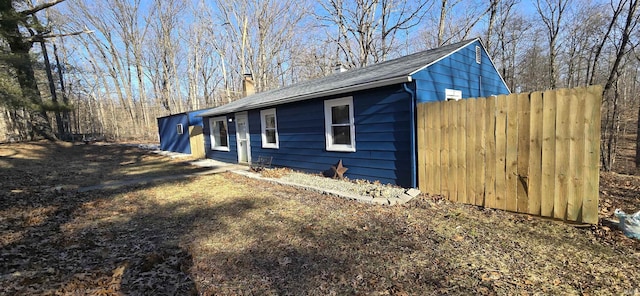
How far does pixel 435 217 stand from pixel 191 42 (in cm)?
3097

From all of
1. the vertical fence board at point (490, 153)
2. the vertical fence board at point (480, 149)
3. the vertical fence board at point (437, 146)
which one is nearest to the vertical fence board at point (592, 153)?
the vertical fence board at point (490, 153)

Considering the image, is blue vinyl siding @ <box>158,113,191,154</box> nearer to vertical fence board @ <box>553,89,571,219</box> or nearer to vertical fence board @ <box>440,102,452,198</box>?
vertical fence board @ <box>440,102,452,198</box>

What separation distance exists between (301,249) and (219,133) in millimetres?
10731

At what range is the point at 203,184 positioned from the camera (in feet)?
24.7

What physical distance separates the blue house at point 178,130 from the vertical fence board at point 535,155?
44.1 ft

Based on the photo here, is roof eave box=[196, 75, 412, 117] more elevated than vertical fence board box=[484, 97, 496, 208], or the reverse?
roof eave box=[196, 75, 412, 117]

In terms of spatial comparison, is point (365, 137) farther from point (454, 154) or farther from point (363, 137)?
point (454, 154)

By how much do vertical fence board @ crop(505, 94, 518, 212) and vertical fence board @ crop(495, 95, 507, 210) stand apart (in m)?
0.03

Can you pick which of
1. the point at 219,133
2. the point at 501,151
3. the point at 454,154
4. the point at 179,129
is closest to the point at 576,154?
the point at 501,151

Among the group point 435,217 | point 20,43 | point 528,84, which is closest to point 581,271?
point 435,217

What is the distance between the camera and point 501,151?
174 inches

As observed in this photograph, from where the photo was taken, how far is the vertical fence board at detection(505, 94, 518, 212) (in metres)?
4.25

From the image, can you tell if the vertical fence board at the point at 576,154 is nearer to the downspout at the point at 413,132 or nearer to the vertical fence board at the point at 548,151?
the vertical fence board at the point at 548,151

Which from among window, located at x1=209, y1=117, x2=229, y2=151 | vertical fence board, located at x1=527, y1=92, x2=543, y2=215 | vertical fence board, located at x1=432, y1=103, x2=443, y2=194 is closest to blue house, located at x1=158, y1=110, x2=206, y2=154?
window, located at x1=209, y1=117, x2=229, y2=151
